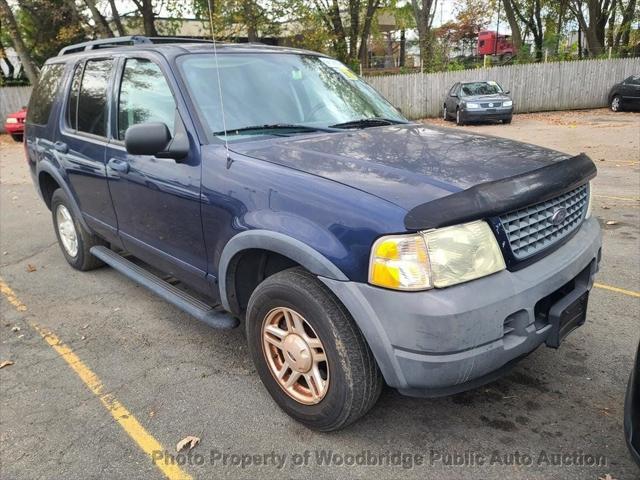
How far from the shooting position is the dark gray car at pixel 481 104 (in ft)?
55.0

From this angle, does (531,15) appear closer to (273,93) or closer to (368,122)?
(368,122)

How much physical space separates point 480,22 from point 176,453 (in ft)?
164

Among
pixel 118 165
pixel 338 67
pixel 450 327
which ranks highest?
pixel 338 67

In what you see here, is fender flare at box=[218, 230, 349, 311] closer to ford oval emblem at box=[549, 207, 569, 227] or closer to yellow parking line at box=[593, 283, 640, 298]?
ford oval emblem at box=[549, 207, 569, 227]

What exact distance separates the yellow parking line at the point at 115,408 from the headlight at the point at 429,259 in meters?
1.37

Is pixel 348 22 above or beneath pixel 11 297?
above

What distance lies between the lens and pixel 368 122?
3.59 meters

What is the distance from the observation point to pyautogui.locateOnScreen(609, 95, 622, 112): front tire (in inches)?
742

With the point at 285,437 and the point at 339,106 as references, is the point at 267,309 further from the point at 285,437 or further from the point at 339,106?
the point at 339,106

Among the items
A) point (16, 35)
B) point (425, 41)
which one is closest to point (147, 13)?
point (16, 35)

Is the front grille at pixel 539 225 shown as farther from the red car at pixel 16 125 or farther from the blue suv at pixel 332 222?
the red car at pixel 16 125

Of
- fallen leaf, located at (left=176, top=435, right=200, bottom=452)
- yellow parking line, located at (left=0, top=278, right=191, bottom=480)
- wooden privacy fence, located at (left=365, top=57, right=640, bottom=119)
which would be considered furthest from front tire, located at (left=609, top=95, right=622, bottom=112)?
fallen leaf, located at (left=176, top=435, right=200, bottom=452)

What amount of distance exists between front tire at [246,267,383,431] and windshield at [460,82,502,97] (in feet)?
54.2

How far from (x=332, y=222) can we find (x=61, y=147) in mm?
3397
